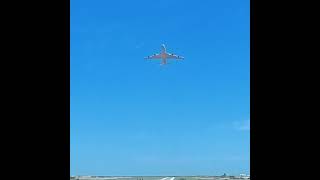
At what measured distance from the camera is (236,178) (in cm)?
4331
